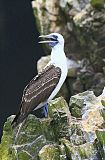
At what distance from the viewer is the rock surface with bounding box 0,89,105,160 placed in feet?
34.9

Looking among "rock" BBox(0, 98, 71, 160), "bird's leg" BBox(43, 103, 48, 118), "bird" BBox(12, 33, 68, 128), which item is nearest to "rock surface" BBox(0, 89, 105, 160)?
"rock" BBox(0, 98, 71, 160)

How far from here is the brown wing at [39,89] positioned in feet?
38.3

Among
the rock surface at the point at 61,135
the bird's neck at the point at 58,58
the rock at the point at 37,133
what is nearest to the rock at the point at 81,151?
the rock surface at the point at 61,135

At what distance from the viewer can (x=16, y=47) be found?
31.2 metres

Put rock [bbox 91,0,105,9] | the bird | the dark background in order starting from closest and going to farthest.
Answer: the bird < rock [bbox 91,0,105,9] < the dark background

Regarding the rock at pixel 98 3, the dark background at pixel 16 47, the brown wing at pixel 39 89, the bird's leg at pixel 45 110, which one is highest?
the rock at pixel 98 3

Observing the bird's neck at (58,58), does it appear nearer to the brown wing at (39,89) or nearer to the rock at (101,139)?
the brown wing at (39,89)

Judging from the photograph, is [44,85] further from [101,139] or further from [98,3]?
[98,3]

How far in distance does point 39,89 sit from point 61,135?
3.90 feet

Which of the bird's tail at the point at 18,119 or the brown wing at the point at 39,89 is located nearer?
the bird's tail at the point at 18,119

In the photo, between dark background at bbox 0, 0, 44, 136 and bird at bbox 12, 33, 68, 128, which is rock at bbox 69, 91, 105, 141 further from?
dark background at bbox 0, 0, 44, 136

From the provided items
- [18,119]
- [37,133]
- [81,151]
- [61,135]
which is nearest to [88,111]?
[61,135]

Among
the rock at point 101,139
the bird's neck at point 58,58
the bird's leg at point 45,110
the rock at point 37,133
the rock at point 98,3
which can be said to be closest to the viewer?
the rock at point 101,139

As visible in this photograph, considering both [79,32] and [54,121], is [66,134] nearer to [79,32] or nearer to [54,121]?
[54,121]
